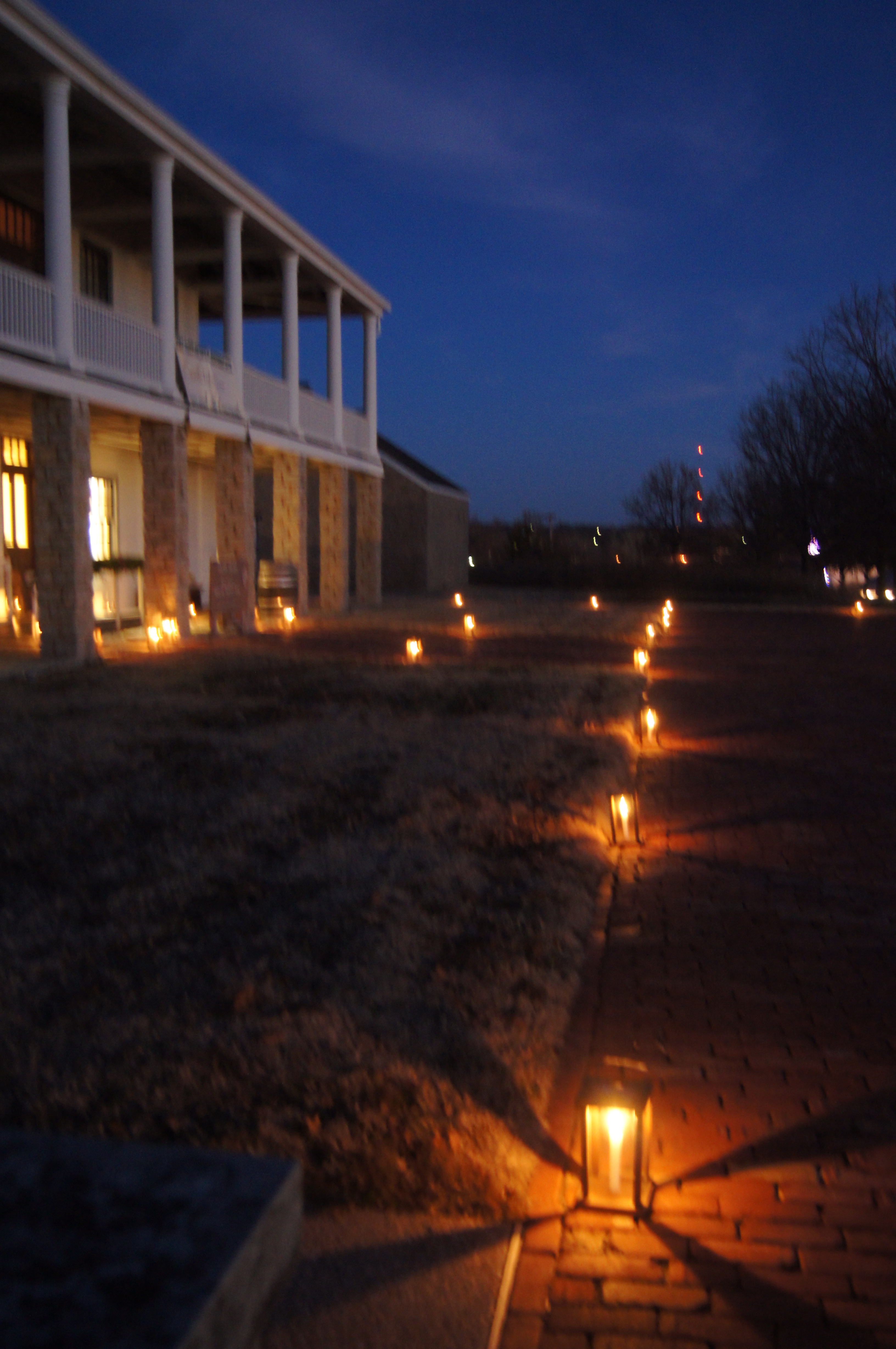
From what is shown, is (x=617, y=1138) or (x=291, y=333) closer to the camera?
(x=617, y=1138)

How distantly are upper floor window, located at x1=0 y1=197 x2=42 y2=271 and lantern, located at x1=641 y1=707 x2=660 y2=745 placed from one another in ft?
33.3

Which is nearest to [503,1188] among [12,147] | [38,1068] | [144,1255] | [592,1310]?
[592,1310]

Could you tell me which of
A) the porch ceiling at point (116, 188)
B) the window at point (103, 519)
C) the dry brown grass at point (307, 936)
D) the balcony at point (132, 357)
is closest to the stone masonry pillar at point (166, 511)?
the balcony at point (132, 357)

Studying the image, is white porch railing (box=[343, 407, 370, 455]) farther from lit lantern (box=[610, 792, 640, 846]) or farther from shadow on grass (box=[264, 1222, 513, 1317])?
shadow on grass (box=[264, 1222, 513, 1317])

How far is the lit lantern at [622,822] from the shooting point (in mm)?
6219

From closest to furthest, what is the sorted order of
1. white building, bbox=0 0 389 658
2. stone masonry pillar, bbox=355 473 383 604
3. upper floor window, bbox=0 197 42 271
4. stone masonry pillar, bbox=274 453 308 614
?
1. white building, bbox=0 0 389 658
2. upper floor window, bbox=0 197 42 271
3. stone masonry pillar, bbox=274 453 308 614
4. stone masonry pillar, bbox=355 473 383 604

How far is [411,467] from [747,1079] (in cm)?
3253

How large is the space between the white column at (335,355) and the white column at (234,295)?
12.4 feet

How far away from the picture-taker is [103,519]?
17.5 meters

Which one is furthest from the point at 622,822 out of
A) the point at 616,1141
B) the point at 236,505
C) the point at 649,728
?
the point at 236,505

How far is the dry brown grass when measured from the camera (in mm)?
3115

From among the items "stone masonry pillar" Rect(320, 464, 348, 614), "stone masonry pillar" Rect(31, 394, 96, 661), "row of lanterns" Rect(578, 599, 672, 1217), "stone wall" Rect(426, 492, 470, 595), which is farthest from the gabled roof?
"row of lanterns" Rect(578, 599, 672, 1217)

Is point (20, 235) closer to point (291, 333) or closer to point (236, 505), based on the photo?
point (236, 505)

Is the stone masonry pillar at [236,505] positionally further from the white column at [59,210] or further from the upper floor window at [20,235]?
the white column at [59,210]
